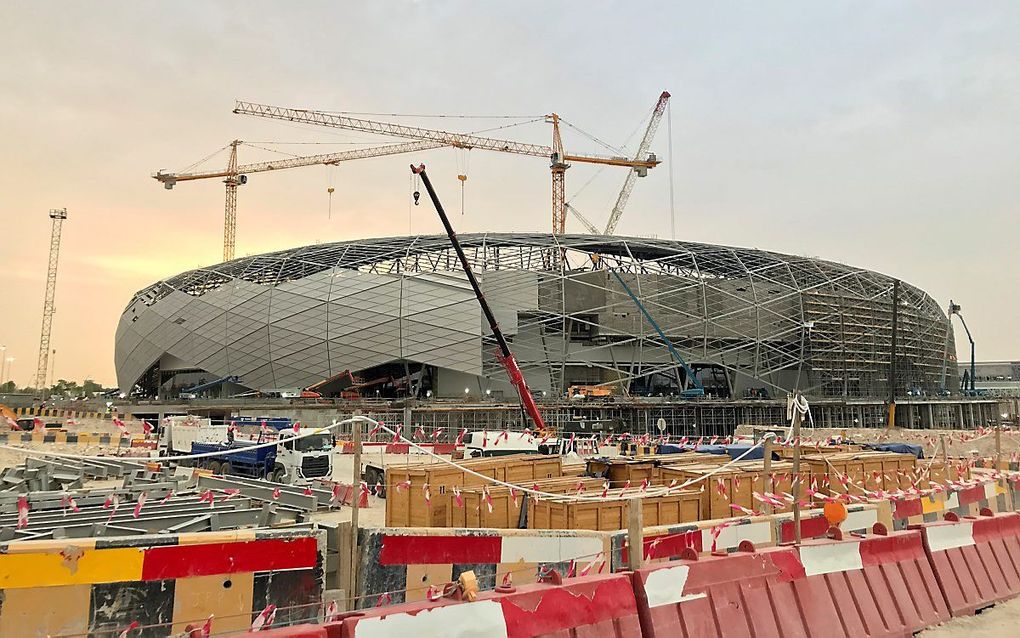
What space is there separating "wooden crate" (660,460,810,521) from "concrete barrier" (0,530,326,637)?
21.2 ft

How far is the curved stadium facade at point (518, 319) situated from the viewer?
57750 mm

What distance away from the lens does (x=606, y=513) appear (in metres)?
9.83

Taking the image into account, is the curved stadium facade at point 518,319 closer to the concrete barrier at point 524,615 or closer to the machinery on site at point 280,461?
the machinery on site at point 280,461

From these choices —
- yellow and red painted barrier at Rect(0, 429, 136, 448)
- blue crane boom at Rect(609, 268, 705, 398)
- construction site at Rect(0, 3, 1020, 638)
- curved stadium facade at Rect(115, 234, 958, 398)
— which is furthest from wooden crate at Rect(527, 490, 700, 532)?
blue crane boom at Rect(609, 268, 705, 398)

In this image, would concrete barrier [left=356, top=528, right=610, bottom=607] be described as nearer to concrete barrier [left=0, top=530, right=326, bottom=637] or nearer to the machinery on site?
concrete barrier [left=0, top=530, right=326, bottom=637]

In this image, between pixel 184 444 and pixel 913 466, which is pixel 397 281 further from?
pixel 913 466

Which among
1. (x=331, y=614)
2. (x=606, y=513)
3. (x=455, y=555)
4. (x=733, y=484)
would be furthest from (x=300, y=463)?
(x=331, y=614)

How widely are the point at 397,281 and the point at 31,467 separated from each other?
43.7 m

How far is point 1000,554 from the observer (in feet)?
30.7

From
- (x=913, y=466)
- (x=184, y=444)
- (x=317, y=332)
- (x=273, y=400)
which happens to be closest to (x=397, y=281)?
(x=317, y=332)

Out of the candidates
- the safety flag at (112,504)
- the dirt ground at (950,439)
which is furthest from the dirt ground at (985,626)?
the dirt ground at (950,439)

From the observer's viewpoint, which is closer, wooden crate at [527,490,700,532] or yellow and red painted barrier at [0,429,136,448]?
wooden crate at [527,490,700,532]

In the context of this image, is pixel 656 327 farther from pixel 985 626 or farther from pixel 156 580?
pixel 156 580

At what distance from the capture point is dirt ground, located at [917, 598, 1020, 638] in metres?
7.43
